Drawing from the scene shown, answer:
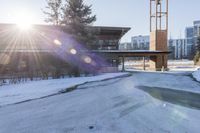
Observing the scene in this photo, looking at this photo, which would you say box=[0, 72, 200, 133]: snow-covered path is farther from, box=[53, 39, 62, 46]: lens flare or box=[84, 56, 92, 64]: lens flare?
box=[84, 56, 92, 64]: lens flare

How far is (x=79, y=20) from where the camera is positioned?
24.0m

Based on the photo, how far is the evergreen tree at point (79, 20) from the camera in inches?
926

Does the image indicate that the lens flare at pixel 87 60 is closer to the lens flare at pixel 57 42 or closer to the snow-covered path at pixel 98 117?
the lens flare at pixel 57 42

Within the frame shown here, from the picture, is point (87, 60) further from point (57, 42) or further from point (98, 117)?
point (98, 117)

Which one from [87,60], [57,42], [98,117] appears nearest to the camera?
[98,117]

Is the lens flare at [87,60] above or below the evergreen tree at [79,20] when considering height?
below

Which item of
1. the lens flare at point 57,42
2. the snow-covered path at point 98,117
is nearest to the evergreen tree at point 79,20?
the lens flare at point 57,42

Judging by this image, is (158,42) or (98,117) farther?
(158,42)

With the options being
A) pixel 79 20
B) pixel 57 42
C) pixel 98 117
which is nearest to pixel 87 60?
pixel 57 42

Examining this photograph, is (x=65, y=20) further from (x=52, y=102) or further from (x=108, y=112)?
(x=108, y=112)

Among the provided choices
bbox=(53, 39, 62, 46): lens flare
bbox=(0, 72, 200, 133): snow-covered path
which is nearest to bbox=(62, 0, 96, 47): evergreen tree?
bbox=(53, 39, 62, 46): lens flare

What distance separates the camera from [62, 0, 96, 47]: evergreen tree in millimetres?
23516

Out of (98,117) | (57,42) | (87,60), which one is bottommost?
(98,117)

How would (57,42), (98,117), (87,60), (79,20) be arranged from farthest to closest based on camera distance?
1. (87,60)
2. (57,42)
3. (79,20)
4. (98,117)
